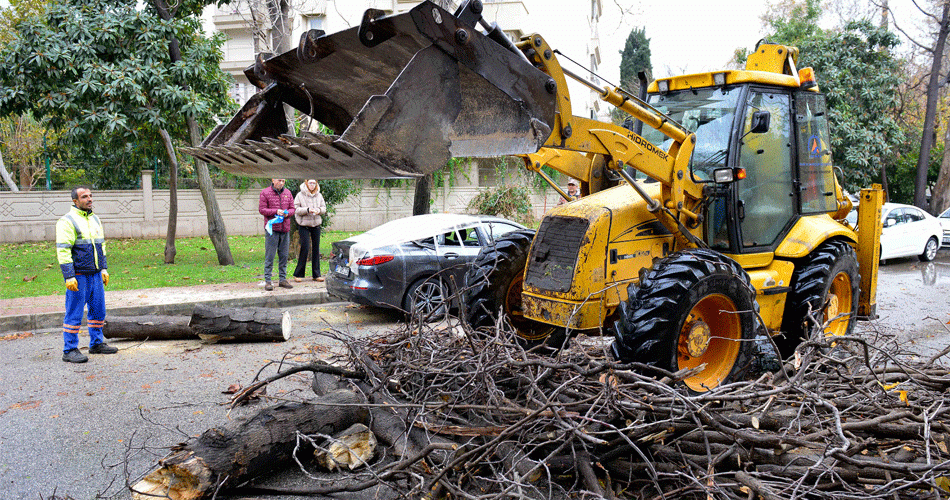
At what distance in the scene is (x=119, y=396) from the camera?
6.05 meters

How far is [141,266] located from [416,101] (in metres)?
12.8

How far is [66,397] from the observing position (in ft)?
19.9

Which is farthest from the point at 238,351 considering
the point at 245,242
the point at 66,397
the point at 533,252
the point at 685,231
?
the point at 245,242

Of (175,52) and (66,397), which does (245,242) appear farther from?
(66,397)

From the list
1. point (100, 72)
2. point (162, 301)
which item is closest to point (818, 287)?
point (162, 301)

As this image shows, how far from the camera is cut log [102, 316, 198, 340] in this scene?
810cm

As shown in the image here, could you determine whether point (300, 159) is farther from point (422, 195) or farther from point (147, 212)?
point (147, 212)

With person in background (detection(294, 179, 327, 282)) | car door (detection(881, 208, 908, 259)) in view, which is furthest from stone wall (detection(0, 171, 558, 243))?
car door (detection(881, 208, 908, 259))

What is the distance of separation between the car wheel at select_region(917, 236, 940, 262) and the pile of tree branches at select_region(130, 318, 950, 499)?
15311 mm

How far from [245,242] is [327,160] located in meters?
17.3

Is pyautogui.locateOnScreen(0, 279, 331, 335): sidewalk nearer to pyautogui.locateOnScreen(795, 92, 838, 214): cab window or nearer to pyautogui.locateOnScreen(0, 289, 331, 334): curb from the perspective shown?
pyautogui.locateOnScreen(0, 289, 331, 334): curb

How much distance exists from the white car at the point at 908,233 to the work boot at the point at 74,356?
1636 centimetres

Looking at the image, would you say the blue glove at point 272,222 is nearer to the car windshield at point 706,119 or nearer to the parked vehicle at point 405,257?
the parked vehicle at point 405,257

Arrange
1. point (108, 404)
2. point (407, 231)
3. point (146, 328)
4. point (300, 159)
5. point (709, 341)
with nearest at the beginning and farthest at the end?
point (300, 159) → point (709, 341) → point (108, 404) → point (146, 328) → point (407, 231)
